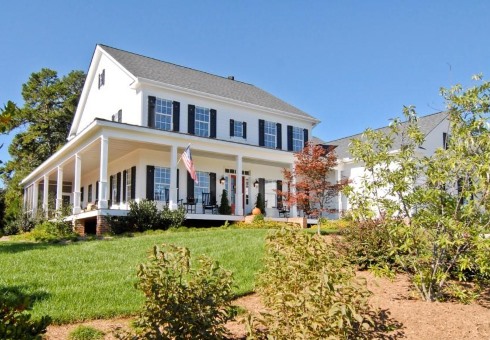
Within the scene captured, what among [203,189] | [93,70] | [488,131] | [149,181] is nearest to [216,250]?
[488,131]

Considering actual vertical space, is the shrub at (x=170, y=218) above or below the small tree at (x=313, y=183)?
below

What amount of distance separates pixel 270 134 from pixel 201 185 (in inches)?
199

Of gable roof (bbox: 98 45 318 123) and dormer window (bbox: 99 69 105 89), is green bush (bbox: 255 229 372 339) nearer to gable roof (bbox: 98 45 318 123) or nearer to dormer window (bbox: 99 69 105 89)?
gable roof (bbox: 98 45 318 123)

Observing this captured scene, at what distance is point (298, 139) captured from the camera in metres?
27.6

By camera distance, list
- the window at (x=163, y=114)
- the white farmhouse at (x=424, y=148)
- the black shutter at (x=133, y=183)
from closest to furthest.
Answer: the black shutter at (x=133, y=183)
the window at (x=163, y=114)
the white farmhouse at (x=424, y=148)

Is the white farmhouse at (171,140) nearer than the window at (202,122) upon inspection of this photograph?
Yes

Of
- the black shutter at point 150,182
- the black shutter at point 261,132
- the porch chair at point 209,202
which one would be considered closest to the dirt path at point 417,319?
the black shutter at point 150,182

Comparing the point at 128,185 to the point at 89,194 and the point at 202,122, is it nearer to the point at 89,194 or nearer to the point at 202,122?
the point at 202,122

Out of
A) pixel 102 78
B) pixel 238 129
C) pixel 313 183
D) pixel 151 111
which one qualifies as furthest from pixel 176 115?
pixel 313 183

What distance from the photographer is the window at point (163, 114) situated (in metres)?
22.4

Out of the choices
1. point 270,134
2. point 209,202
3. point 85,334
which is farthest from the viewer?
point 270,134

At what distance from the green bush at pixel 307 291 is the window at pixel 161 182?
16042 mm

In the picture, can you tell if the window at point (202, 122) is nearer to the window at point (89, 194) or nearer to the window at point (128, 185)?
the window at point (128, 185)

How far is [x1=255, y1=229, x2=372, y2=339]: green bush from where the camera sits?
16.3 feet
